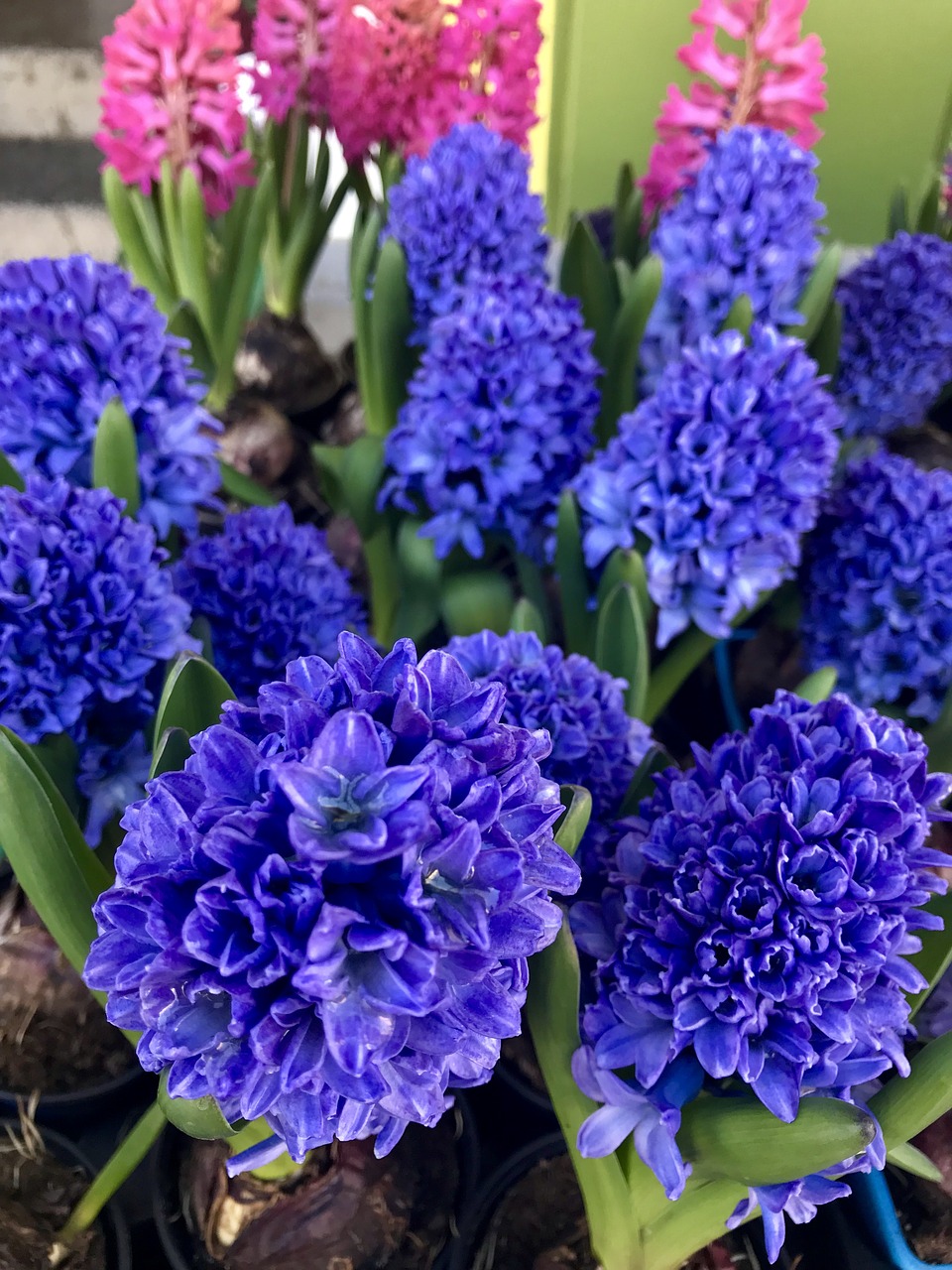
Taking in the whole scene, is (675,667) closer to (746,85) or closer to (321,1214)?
(321,1214)

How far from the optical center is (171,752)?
47 centimetres

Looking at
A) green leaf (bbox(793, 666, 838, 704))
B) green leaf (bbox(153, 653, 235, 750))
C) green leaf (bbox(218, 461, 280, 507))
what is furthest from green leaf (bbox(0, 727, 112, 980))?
green leaf (bbox(218, 461, 280, 507))

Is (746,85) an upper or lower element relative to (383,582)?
upper

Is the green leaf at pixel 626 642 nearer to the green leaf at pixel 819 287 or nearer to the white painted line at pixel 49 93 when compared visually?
the green leaf at pixel 819 287

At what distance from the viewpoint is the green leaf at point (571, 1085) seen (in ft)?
1.58

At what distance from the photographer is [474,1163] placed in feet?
2.39

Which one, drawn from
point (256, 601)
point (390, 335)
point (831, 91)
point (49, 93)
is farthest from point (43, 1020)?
point (49, 93)

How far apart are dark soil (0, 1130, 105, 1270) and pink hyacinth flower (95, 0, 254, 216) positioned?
1.18 meters

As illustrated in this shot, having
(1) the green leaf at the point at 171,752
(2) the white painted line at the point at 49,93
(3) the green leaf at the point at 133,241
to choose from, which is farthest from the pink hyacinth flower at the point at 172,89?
(1) the green leaf at the point at 171,752

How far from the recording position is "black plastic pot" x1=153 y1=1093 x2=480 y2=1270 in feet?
2.17

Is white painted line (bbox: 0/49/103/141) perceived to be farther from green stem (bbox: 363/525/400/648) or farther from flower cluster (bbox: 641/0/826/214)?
green stem (bbox: 363/525/400/648)

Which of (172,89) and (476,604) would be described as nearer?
(476,604)

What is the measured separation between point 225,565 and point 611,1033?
525mm

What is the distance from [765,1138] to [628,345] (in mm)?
900
